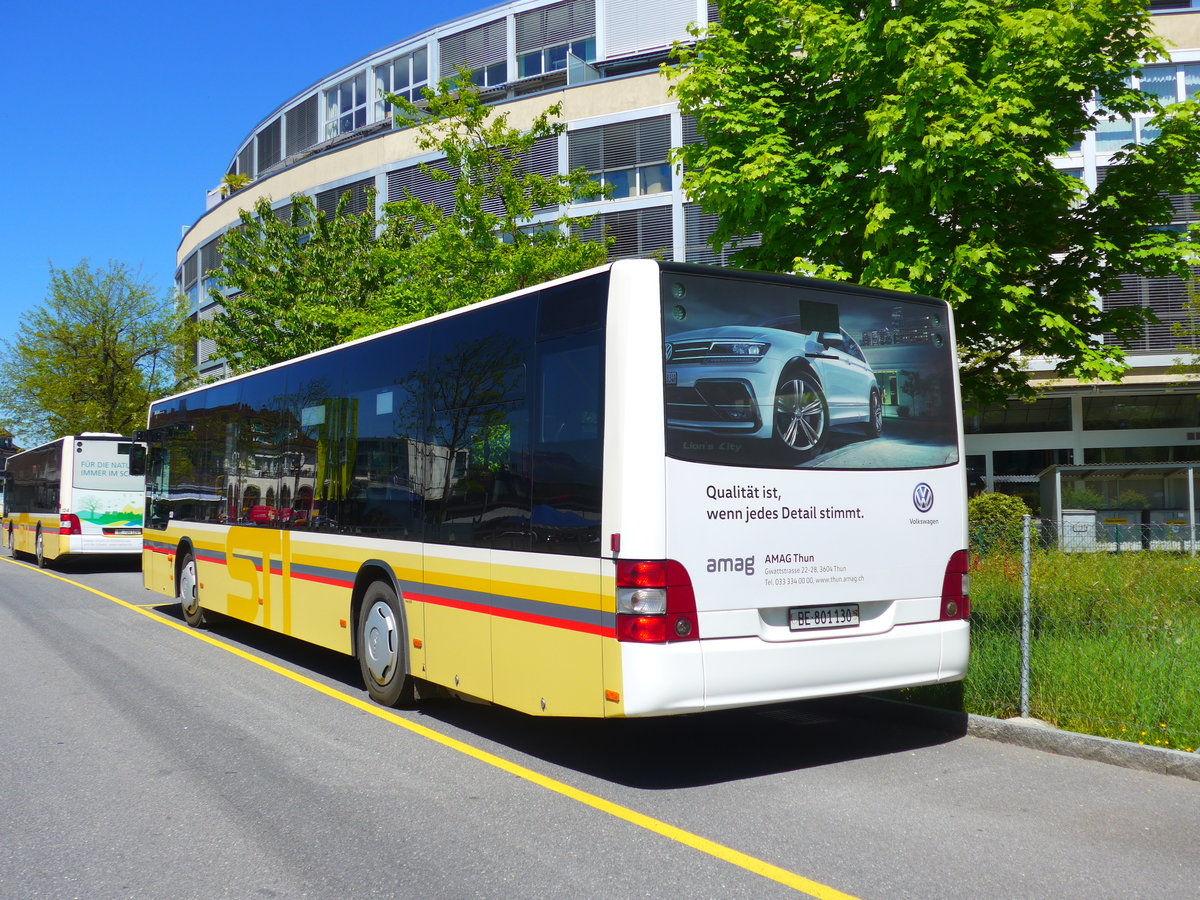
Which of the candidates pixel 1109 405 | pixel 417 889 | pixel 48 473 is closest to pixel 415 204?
pixel 48 473

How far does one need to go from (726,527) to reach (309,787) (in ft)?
8.83

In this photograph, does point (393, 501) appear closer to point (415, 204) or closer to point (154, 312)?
point (415, 204)

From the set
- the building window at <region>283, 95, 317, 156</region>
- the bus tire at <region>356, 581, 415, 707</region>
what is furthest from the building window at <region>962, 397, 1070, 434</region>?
the building window at <region>283, 95, 317, 156</region>

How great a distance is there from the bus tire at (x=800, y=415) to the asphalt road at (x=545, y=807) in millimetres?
1879

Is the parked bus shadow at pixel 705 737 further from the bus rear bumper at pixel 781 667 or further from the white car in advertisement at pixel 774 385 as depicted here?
the white car in advertisement at pixel 774 385

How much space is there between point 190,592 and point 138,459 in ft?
9.03

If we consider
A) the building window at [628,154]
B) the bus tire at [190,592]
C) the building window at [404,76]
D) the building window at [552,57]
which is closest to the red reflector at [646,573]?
the bus tire at [190,592]

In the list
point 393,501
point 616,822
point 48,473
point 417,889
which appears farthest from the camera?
point 48,473

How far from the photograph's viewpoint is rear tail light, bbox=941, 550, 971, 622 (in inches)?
265

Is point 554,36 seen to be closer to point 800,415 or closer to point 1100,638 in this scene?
point 1100,638

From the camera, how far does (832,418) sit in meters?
6.32

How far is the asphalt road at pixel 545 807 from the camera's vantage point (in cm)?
441

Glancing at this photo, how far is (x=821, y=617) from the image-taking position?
613cm

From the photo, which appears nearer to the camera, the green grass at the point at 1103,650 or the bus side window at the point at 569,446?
the bus side window at the point at 569,446
